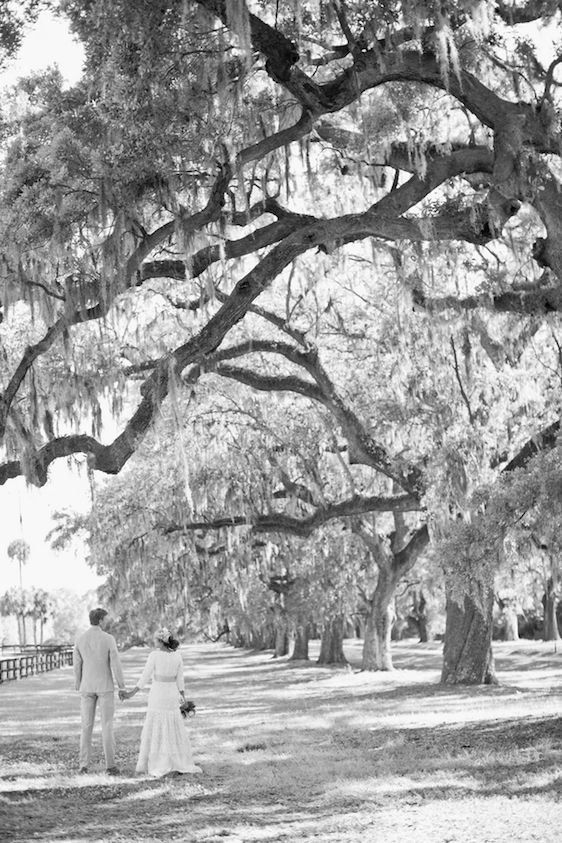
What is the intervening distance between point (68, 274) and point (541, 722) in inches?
289

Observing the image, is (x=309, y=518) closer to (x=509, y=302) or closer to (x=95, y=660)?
(x=509, y=302)

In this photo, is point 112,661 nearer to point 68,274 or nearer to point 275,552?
point 68,274

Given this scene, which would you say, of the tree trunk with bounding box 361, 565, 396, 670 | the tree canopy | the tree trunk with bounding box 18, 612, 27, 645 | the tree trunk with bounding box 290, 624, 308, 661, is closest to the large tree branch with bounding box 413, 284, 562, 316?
the tree canopy

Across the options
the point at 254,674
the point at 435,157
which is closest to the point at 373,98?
the point at 435,157

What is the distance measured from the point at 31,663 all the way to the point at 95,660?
29711 mm

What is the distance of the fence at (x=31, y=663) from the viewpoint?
33.3 metres

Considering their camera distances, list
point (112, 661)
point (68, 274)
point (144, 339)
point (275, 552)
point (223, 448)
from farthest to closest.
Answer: point (275, 552) → point (223, 448) → point (144, 339) → point (68, 274) → point (112, 661)

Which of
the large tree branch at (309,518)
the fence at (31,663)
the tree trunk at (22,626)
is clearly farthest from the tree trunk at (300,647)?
the tree trunk at (22,626)

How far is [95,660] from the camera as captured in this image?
10312mm

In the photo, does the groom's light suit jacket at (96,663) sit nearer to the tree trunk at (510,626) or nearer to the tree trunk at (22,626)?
the tree trunk at (510,626)

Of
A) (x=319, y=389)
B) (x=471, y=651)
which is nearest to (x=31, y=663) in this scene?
(x=471, y=651)

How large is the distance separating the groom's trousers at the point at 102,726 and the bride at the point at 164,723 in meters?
0.30

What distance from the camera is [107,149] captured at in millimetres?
9336

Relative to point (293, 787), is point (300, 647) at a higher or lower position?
higher
